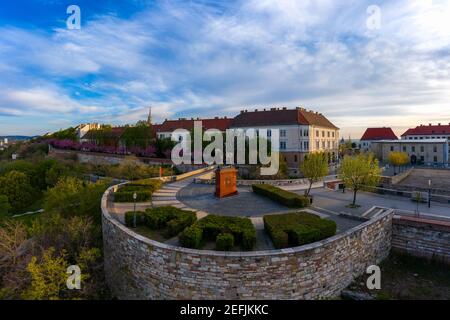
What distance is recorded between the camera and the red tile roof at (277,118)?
42719 mm

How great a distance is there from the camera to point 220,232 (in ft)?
34.0

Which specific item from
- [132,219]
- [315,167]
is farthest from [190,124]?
[132,219]

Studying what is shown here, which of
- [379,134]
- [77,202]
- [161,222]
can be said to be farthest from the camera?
[379,134]

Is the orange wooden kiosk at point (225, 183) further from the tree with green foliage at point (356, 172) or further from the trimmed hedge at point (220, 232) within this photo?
the tree with green foliage at point (356, 172)

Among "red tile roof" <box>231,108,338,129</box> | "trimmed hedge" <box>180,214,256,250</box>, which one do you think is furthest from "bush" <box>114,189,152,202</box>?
"red tile roof" <box>231,108,338,129</box>

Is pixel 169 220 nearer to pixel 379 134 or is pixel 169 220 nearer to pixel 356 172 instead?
pixel 356 172

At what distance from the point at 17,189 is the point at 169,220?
86.0 feet

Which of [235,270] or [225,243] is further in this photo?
[225,243]

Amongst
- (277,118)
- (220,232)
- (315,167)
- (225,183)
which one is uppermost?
(277,118)

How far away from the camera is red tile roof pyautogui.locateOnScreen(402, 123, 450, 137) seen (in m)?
60.6

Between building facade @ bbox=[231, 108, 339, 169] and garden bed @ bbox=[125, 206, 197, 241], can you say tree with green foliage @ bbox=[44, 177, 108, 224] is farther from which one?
building facade @ bbox=[231, 108, 339, 169]

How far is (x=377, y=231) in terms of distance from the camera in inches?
481

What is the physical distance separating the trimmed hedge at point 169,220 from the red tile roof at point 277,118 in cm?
3334

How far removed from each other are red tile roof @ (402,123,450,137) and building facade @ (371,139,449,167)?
16.3 m
